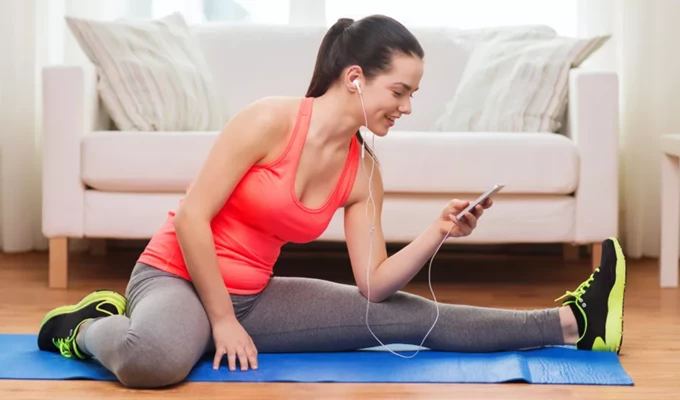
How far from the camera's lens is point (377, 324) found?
1.97 m

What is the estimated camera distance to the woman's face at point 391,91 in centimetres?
180

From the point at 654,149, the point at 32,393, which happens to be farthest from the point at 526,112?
the point at 32,393

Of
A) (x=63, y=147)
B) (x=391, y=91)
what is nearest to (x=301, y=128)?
(x=391, y=91)

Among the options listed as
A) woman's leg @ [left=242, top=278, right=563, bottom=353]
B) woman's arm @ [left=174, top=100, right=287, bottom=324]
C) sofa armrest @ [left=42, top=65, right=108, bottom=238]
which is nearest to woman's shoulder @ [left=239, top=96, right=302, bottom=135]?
woman's arm @ [left=174, top=100, right=287, bottom=324]

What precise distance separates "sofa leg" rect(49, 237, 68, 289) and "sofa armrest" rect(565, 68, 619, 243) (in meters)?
1.50

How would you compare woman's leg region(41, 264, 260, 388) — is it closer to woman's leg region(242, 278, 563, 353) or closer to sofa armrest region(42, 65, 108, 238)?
woman's leg region(242, 278, 563, 353)

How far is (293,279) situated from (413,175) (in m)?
0.85

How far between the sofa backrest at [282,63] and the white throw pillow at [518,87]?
0.13 m

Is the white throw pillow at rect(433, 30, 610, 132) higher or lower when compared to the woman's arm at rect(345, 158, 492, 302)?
higher

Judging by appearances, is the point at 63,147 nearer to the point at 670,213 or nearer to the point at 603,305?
the point at 603,305

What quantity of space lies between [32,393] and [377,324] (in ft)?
2.21

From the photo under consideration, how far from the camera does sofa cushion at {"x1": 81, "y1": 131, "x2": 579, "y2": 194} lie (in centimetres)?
278

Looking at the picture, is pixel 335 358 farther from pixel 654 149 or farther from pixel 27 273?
pixel 654 149

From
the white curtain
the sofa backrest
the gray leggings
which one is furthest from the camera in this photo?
the white curtain
